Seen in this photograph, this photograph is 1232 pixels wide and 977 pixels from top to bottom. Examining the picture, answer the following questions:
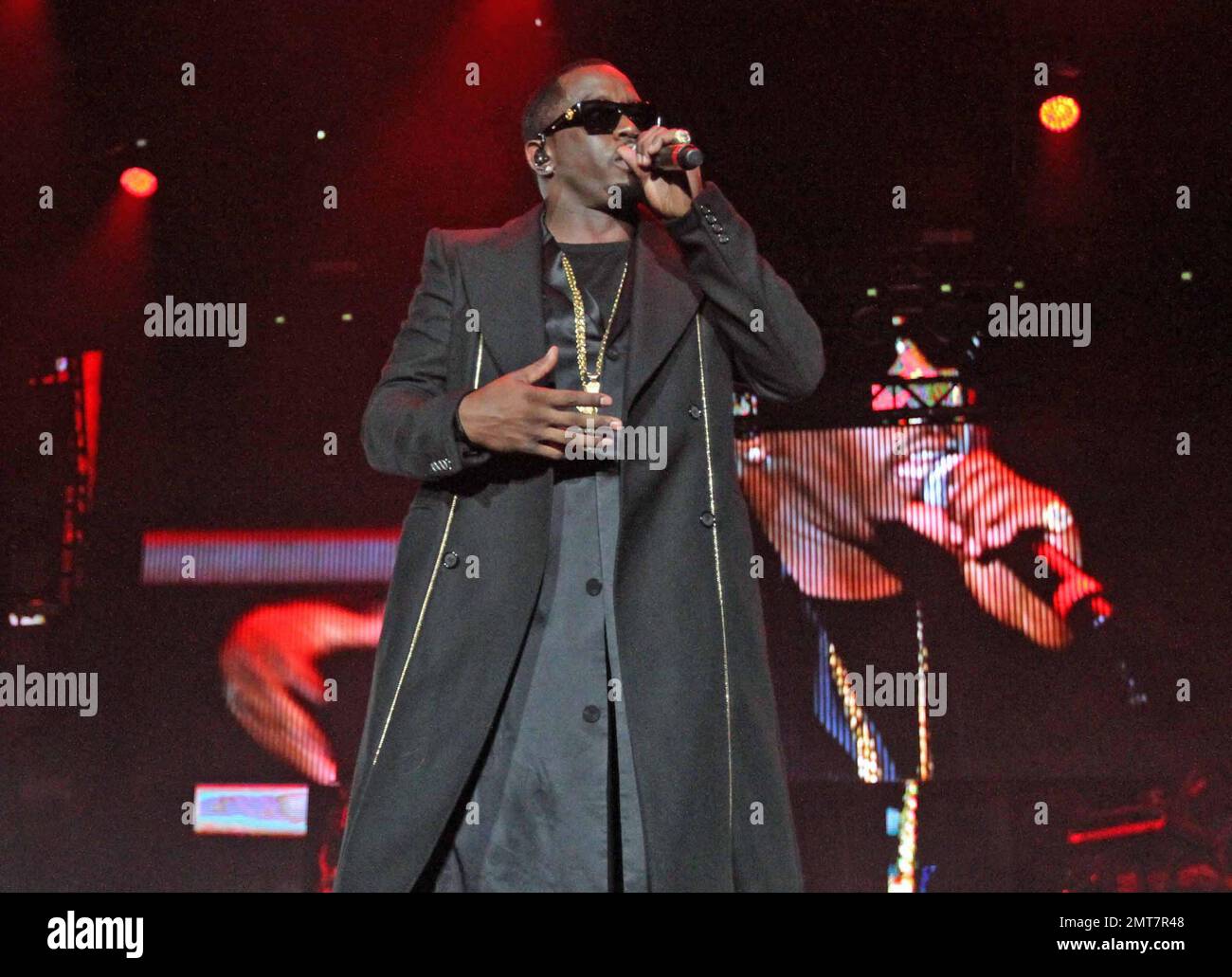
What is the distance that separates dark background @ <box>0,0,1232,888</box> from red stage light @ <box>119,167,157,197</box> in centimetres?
4

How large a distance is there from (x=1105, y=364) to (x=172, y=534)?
11.2ft

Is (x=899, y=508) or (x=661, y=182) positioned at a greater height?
(x=661, y=182)


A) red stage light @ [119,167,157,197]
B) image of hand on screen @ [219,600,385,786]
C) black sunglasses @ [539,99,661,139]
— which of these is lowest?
image of hand on screen @ [219,600,385,786]

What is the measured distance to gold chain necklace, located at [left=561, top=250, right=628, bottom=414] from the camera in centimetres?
217

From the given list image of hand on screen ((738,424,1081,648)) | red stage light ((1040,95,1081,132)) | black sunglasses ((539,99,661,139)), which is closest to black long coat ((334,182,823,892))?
black sunglasses ((539,99,661,139))

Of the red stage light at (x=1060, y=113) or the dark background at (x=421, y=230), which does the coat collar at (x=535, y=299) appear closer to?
the dark background at (x=421, y=230)

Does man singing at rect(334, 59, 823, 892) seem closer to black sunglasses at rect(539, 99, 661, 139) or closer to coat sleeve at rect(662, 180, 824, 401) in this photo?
coat sleeve at rect(662, 180, 824, 401)

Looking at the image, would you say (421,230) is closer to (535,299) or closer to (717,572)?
(535,299)

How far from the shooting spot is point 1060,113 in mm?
5020

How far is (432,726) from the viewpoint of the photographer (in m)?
2.00

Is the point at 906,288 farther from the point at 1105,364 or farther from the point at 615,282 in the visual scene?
the point at 615,282

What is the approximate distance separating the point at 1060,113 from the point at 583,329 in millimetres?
3386

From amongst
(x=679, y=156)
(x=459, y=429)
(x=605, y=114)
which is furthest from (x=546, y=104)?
(x=459, y=429)
